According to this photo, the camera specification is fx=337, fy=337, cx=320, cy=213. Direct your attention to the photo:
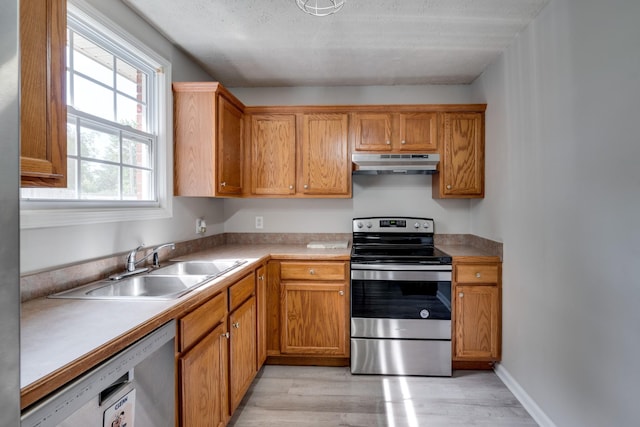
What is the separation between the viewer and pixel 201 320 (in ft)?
4.97

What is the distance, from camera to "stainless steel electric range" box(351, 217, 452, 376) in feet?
8.45

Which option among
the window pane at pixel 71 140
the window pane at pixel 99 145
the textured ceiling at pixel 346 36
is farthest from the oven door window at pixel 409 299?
the window pane at pixel 71 140

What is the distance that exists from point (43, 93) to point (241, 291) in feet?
4.57

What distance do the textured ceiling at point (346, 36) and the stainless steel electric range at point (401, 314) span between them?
61.1 inches

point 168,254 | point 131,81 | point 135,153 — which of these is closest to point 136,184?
point 135,153

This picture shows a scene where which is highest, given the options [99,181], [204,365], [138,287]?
[99,181]

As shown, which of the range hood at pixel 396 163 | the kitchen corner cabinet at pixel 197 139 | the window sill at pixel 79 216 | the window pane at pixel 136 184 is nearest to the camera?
the window sill at pixel 79 216

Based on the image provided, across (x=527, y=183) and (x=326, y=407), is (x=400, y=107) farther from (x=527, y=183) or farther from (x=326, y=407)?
(x=326, y=407)

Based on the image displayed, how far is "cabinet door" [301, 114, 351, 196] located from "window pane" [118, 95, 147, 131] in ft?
4.18

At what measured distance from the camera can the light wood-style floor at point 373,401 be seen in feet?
6.71

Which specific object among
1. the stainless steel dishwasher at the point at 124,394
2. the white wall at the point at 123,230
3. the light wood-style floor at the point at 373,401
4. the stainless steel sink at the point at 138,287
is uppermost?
the white wall at the point at 123,230

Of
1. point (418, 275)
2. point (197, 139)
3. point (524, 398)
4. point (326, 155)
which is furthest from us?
point (326, 155)

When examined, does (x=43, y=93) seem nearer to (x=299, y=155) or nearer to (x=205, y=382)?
(x=205, y=382)

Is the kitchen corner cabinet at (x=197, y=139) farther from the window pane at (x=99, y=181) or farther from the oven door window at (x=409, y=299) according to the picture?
the oven door window at (x=409, y=299)
